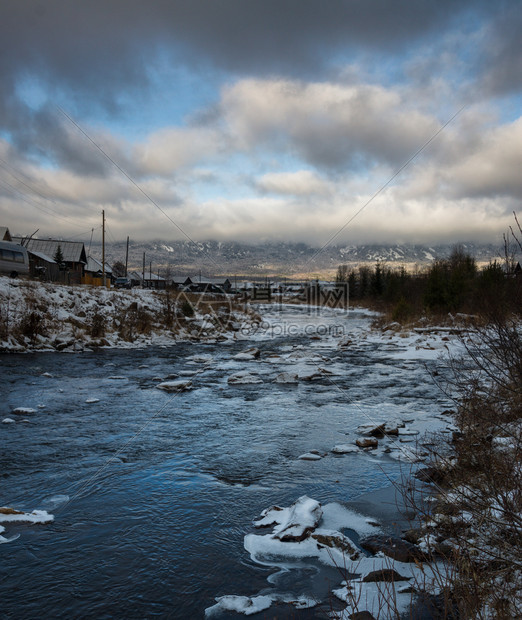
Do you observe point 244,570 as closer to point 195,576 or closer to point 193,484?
point 195,576

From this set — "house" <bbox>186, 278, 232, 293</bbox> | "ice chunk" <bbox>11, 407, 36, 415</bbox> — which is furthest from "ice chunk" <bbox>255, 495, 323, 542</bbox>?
"house" <bbox>186, 278, 232, 293</bbox>

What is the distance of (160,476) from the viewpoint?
7121 mm

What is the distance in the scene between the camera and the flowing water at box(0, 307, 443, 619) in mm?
4309

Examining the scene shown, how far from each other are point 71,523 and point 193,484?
191 centimetres

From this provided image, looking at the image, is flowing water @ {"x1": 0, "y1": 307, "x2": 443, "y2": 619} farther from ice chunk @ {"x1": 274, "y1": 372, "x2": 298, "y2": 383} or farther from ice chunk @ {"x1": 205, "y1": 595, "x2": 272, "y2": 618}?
ice chunk @ {"x1": 274, "y1": 372, "x2": 298, "y2": 383}

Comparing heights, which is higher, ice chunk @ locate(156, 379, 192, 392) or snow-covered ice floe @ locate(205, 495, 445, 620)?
snow-covered ice floe @ locate(205, 495, 445, 620)

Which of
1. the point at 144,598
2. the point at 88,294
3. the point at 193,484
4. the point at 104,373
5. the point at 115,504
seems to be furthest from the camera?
the point at 88,294

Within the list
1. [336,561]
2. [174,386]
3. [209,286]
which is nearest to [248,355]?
[174,386]

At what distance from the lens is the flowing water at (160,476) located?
4.31 metres

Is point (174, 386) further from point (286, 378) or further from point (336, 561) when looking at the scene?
point (336, 561)

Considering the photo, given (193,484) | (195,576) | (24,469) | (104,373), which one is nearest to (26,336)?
(104,373)

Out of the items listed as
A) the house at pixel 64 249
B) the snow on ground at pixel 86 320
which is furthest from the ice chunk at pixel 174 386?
the house at pixel 64 249

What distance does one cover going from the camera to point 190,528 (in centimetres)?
548

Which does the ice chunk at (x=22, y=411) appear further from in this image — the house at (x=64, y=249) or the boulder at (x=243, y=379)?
the house at (x=64, y=249)
